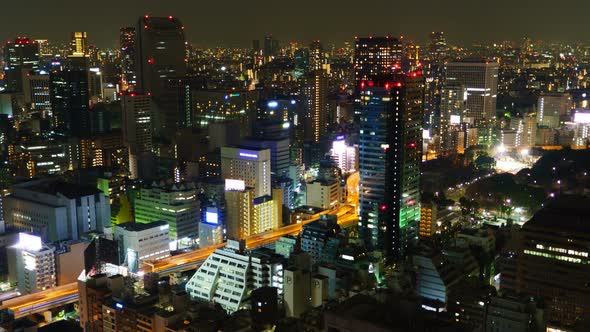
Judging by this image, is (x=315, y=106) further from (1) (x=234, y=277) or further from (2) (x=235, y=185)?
(1) (x=234, y=277)

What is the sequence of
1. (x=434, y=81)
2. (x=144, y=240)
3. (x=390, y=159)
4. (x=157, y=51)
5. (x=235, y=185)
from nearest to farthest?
(x=144, y=240) → (x=390, y=159) → (x=235, y=185) → (x=157, y=51) → (x=434, y=81)

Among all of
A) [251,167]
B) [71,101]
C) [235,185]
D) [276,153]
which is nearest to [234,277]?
[235,185]

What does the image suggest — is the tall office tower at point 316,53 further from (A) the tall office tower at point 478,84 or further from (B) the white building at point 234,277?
(B) the white building at point 234,277

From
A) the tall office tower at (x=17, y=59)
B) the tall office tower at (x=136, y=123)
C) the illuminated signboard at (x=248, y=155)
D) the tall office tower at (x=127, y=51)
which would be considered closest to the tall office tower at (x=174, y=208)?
the illuminated signboard at (x=248, y=155)

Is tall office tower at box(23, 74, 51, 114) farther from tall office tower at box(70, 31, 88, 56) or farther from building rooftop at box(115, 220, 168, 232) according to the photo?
building rooftop at box(115, 220, 168, 232)

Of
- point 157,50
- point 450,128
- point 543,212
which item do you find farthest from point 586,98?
point 543,212

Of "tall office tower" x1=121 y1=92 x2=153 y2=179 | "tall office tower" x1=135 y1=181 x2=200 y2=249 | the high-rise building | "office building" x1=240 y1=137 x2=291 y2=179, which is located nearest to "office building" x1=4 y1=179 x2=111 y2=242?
"tall office tower" x1=135 y1=181 x2=200 y2=249
